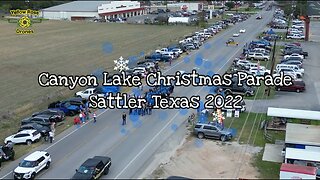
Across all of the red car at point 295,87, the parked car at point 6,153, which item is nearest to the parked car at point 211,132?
the parked car at point 6,153

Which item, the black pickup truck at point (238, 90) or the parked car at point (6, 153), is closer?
the parked car at point (6, 153)

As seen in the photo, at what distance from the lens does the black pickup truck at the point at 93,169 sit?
66.4 feet

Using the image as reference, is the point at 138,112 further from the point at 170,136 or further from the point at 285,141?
the point at 285,141

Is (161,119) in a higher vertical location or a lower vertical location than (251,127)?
higher

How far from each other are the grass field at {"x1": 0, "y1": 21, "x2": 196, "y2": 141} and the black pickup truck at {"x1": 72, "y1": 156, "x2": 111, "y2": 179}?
9.86 meters

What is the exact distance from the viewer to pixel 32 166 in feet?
71.0

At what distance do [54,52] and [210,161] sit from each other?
42.9 m

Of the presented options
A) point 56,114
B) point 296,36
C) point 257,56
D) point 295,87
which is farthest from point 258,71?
point 296,36

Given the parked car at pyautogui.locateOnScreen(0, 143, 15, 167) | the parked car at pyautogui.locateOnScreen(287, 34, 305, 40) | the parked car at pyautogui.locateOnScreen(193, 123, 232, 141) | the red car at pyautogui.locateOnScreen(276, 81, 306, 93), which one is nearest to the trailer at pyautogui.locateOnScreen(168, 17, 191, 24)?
the parked car at pyautogui.locateOnScreen(287, 34, 305, 40)

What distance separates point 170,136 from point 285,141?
6.93m

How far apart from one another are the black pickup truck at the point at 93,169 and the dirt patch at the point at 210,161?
2.40 meters

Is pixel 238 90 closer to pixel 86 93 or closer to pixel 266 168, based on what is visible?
pixel 86 93

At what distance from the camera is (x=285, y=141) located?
24.8 m

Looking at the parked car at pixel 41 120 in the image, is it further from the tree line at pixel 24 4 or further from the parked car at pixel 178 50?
the tree line at pixel 24 4
